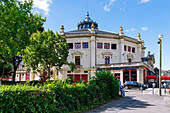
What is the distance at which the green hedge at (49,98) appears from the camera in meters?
5.43

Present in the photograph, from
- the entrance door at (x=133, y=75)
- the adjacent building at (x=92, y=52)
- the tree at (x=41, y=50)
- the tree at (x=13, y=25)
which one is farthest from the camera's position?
the adjacent building at (x=92, y=52)

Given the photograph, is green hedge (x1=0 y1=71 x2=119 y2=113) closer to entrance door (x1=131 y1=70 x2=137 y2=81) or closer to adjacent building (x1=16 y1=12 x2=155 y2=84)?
entrance door (x1=131 y1=70 x2=137 y2=81)

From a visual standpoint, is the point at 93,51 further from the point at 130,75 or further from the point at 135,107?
the point at 135,107

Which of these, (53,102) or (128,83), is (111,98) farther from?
(128,83)

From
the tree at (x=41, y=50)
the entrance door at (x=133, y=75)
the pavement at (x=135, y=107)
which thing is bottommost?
the pavement at (x=135, y=107)

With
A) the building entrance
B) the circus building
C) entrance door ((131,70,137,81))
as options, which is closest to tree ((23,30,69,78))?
the circus building

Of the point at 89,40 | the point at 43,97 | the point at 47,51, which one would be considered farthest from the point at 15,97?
the point at 89,40

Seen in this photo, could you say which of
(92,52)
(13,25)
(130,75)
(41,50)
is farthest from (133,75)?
(13,25)

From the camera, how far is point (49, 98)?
22.6 feet

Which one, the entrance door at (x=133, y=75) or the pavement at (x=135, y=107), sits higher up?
the entrance door at (x=133, y=75)

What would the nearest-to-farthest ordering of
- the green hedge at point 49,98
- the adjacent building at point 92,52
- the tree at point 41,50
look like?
the green hedge at point 49,98, the tree at point 41,50, the adjacent building at point 92,52

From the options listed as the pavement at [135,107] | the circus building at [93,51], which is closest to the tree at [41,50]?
the circus building at [93,51]

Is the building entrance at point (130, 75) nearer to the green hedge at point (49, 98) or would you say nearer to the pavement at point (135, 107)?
the pavement at point (135, 107)

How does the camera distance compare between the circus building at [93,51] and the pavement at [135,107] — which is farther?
the circus building at [93,51]
